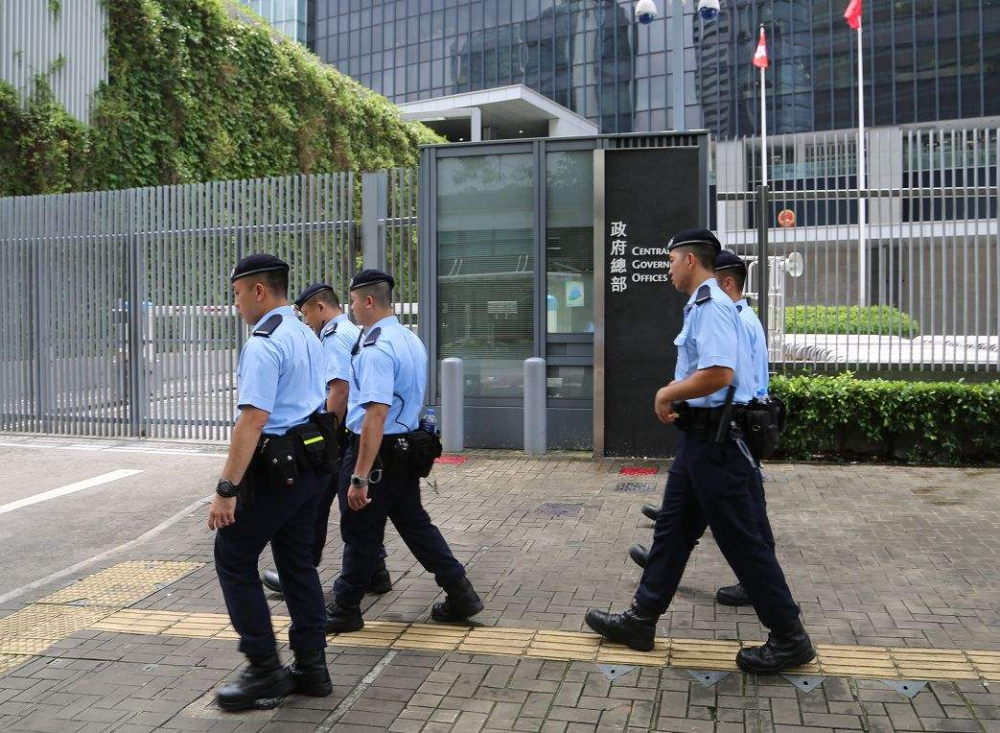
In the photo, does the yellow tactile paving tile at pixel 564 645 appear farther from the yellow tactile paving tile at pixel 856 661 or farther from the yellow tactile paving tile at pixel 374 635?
the yellow tactile paving tile at pixel 856 661

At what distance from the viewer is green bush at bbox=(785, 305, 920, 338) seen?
950cm

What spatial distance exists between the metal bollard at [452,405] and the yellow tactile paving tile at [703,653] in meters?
5.77

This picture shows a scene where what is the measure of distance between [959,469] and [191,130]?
14250 mm

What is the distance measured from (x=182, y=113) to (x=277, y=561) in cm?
1505

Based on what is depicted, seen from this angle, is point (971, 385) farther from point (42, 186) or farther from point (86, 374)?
point (42, 186)

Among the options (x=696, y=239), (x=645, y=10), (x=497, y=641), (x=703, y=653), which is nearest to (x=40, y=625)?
(x=497, y=641)

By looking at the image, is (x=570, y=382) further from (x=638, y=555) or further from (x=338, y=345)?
(x=338, y=345)

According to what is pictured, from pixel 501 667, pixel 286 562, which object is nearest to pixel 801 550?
pixel 501 667

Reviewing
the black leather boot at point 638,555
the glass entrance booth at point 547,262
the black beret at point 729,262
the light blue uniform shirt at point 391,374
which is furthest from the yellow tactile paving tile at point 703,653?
the glass entrance booth at point 547,262

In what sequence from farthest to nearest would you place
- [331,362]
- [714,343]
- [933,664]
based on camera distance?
[331,362] < [933,664] < [714,343]

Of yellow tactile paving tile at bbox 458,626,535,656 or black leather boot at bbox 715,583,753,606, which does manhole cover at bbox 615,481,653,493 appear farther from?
yellow tactile paving tile at bbox 458,626,535,656

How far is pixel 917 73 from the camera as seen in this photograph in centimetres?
4500

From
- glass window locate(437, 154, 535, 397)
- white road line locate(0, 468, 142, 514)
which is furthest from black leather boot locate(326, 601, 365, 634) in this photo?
glass window locate(437, 154, 535, 397)

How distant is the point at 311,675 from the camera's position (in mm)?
3832
